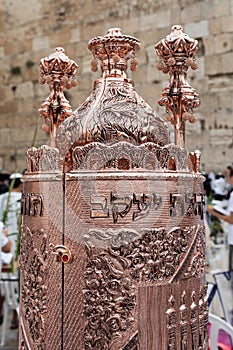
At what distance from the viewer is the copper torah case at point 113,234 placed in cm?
109

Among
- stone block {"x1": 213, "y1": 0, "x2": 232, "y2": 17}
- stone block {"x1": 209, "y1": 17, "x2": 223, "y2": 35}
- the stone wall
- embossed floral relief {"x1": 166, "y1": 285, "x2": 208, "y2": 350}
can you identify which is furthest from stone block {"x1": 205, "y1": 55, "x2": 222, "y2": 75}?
embossed floral relief {"x1": 166, "y1": 285, "x2": 208, "y2": 350}

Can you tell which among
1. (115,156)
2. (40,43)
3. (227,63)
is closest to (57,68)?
(115,156)

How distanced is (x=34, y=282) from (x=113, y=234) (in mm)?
199

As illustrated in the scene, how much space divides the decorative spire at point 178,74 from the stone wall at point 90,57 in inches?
285

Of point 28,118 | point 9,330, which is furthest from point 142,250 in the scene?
point 28,118

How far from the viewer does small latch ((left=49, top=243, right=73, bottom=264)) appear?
3.58 feet

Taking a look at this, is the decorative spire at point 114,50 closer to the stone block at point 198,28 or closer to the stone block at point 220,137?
the stone block at point 220,137

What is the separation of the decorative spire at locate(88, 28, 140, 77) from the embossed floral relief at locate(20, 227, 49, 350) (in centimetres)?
36

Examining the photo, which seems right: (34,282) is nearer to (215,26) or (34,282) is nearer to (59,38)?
(215,26)

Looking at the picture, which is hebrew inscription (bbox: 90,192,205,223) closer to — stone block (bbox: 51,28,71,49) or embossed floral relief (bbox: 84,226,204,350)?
embossed floral relief (bbox: 84,226,204,350)

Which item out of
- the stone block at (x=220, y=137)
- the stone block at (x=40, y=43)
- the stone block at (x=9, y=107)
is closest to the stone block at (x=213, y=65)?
the stone block at (x=220, y=137)

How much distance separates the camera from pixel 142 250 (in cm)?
109

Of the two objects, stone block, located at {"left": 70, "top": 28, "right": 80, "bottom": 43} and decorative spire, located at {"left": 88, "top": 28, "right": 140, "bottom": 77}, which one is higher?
stone block, located at {"left": 70, "top": 28, "right": 80, "bottom": 43}

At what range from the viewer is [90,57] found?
1081cm
